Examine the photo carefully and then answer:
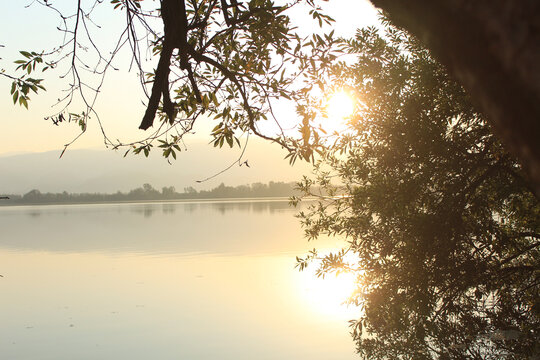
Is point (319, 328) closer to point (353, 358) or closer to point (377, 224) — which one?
point (353, 358)

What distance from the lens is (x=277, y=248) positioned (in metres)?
27.0

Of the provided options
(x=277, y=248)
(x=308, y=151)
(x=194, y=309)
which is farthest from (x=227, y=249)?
(x=308, y=151)

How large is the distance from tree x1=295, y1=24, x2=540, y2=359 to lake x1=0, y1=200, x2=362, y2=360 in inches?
184

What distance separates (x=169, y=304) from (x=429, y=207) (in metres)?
11.0

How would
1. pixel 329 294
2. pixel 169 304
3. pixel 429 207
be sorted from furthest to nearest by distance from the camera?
pixel 329 294, pixel 169 304, pixel 429 207

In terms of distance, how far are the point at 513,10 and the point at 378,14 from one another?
7.56 m

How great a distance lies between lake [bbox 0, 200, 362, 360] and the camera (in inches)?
476

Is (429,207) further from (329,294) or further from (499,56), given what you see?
(329,294)

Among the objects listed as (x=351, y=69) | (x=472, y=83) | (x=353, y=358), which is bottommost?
(x=353, y=358)

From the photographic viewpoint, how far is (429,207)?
22.5 ft

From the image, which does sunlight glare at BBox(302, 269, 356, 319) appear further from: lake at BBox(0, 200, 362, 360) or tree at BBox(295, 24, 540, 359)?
tree at BBox(295, 24, 540, 359)

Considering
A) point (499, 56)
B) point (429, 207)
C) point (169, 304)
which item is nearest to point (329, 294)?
point (169, 304)

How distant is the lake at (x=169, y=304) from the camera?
12.1 metres

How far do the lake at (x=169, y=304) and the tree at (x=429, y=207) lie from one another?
4.68m
